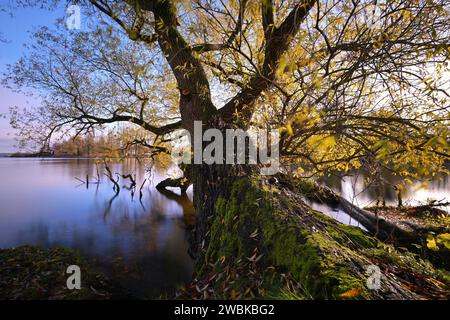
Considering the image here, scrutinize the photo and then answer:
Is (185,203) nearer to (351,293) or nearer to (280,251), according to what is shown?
(280,251)

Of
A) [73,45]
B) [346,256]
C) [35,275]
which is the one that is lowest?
[35,275]

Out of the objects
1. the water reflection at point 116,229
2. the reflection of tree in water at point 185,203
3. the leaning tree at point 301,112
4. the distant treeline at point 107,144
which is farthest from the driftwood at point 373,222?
the distant treeline at point 107,144

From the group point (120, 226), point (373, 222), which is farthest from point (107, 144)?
point (373, 222)

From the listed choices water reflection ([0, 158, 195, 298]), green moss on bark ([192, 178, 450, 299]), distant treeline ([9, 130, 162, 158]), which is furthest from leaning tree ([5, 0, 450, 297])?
distant treeline ([9, 130, 162, 158])

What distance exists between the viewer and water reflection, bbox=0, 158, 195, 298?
734 centimetres

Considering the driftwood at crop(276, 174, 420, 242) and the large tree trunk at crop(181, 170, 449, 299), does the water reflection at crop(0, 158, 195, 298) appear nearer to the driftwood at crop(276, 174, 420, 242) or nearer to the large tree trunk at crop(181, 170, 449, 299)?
the large tree trunk at crop(181, 170, 449, 299)

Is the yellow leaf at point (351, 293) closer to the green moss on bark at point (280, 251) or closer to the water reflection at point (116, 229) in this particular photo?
the green moss on bark at point (280, 251)

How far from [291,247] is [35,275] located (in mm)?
5906

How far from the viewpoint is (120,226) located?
12.6m

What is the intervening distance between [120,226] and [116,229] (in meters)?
0.56

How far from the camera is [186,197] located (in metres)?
19.7
